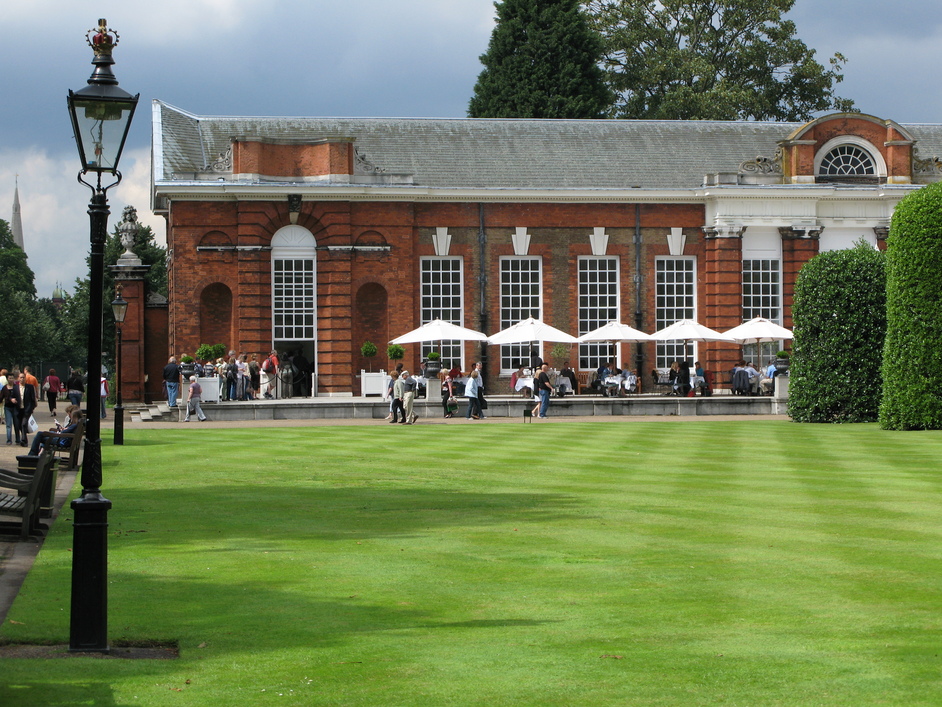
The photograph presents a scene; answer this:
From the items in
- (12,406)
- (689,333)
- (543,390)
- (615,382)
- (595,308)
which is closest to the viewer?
(12,406)

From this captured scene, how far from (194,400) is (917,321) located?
56.3ft

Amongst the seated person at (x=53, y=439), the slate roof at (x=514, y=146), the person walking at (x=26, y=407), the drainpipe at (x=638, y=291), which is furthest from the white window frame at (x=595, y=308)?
the seated person at (x=53, y=439)

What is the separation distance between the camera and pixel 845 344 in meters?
29.4

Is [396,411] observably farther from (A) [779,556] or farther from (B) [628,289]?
(A) [779,556]

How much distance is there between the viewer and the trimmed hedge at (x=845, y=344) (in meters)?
29.1

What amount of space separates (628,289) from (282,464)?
2411 centimetres

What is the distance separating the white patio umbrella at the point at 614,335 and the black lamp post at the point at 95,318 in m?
28.8

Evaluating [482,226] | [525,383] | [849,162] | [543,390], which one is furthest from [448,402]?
[849,162]

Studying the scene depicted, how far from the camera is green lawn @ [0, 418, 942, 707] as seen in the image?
6.23 metres

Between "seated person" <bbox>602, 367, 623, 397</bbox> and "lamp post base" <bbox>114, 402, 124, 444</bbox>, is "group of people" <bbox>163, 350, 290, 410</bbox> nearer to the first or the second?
"lamp post base" <bbox>114, 402, 124, 444</bbox>

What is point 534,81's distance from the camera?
53.2m

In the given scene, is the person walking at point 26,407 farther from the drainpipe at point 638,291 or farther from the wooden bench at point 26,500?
the drainpipe at point 638,291

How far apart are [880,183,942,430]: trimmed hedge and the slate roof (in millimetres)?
14517

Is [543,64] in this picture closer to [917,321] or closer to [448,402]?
[448,402]
